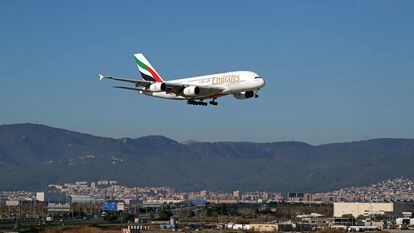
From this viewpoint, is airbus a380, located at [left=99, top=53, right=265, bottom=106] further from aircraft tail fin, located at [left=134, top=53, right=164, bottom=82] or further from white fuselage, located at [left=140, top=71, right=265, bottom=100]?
aircraft tail fin, located at [left=134, top=53, right=164, bottom=82]

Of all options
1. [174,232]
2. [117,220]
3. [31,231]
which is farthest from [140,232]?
[117,220]

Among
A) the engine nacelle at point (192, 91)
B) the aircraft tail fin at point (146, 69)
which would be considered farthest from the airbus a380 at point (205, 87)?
the aircraft tail fin at point (146, 69)

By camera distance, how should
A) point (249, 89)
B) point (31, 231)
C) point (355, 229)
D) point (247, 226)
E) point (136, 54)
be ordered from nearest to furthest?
point (249, 89), point (31, 231), point (136, 54), point (355, 229), point (247, 226)

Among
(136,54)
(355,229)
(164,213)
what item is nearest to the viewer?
(136,54)

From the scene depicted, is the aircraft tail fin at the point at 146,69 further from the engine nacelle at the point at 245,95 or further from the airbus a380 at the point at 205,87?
the engine nacelle at the point at 245,95

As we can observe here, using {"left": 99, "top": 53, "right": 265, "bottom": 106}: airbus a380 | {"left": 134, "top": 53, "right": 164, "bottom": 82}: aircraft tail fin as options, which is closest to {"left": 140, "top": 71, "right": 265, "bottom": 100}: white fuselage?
{"left": 99, "top": 53, "right": 265, "bottom": 106}: airbus a380

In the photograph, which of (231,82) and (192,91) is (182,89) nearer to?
(192,91)

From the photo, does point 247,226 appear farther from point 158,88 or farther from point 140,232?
point 158,88
